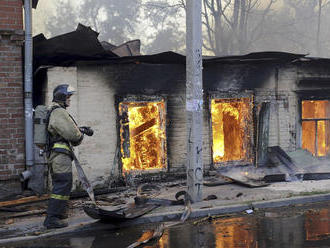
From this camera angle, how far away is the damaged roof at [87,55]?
7.84 m

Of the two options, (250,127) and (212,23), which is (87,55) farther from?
(212,23)

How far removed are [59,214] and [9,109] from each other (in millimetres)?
2926

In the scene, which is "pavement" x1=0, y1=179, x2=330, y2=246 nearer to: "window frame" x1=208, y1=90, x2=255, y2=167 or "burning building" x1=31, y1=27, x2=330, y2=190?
"burning building" x1=31, y1=27, x2=330, y2=190

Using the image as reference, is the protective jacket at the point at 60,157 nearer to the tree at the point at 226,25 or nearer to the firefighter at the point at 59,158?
the firefighter at the point at 59,158

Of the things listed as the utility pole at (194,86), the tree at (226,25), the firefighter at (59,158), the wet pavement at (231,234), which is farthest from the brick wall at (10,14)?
the tree at (226,25)

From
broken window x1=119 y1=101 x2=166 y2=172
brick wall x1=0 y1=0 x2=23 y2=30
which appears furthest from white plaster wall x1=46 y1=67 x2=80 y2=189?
broken window x1=119 y1=101 x2=166 y2=172

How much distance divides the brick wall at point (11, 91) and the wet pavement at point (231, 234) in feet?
8.90

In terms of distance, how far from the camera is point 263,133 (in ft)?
34.2

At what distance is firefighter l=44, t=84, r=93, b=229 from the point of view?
5996 mm

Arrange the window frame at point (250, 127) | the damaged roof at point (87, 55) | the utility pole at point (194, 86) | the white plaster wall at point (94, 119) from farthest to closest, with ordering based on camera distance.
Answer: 1. the window frame at point (250, 127)
2. the white plaster wall at point (94, 119)
3. the damaged roof at point (87, 55)
4. the utility pole at point (194, 86)

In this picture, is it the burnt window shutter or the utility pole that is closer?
the utility pole

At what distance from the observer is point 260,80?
34.3 ft

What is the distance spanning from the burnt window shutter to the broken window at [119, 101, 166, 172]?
106 inches

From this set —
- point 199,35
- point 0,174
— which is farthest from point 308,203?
point 0,174
